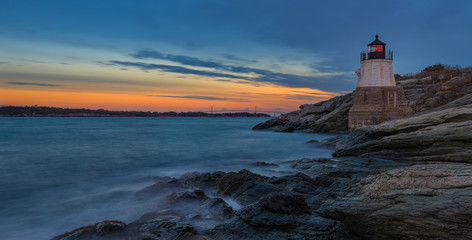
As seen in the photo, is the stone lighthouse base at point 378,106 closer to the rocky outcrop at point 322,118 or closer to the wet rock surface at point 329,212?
the rocky outcrop at point 322,118

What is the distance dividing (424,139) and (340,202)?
610 centimetres

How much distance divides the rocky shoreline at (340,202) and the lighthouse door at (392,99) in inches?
431

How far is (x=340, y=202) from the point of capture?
5.23m

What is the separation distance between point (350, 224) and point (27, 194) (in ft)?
31.9

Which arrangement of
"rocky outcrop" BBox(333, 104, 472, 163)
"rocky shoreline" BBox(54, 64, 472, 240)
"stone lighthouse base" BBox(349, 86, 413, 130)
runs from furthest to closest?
"stone lighthouse base" BBox(349, 86, 413, 130) < "rocky outcrop" BBox(333, 104, 472, 163) < "rocky shoreline" BBox(54, 64, 472, 240)

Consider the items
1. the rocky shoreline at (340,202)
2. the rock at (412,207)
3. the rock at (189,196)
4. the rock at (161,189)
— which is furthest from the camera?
the rock at (161,189)

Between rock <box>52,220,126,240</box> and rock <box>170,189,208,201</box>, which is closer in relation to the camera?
rock <box>52,220,126,240</box>

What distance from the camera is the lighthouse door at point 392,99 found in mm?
20484

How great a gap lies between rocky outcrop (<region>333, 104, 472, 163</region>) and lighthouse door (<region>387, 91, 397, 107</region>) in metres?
9.71

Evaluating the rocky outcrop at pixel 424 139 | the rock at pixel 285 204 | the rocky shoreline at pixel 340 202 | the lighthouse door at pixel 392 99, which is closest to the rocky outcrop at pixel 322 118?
the lighthouse door at pixel 392 99

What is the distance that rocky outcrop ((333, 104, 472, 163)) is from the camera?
8.27 meters

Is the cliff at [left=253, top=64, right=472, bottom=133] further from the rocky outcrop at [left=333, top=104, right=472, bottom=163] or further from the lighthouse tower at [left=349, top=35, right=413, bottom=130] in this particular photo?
the rocky outcrop at [left=333, top=104, right=472, bottom=163]

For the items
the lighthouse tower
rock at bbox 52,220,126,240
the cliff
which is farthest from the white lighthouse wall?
rock at bbox 52,220,126,240

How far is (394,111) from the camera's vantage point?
20375mm
